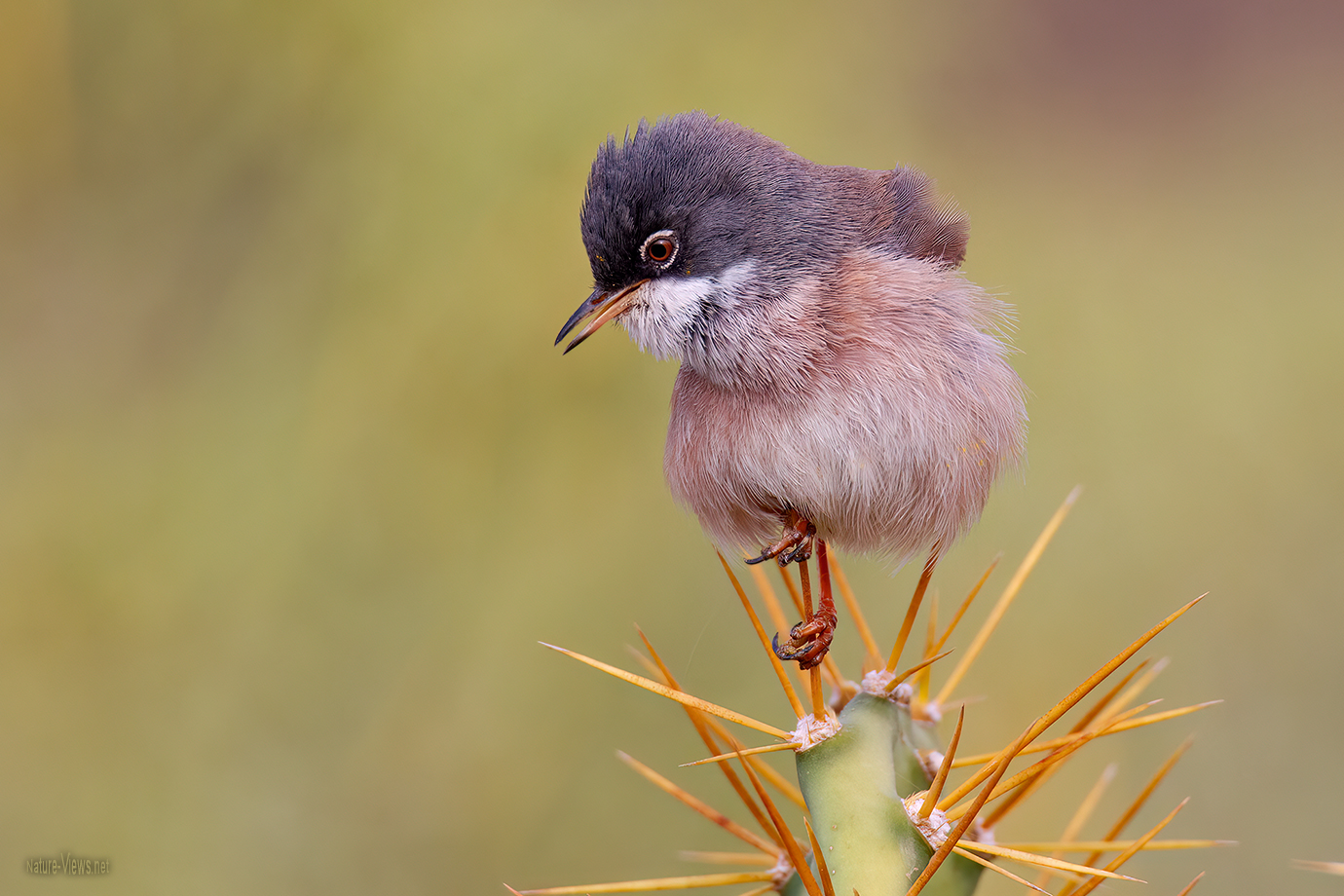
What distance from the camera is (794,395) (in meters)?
0.70

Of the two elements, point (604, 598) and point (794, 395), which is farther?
point (604, 598)

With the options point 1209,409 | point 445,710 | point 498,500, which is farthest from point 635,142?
point 1209,409

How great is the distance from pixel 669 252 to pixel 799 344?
0.43 ft

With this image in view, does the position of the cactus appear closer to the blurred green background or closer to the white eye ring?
the white eye ring

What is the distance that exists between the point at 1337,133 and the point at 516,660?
173cm

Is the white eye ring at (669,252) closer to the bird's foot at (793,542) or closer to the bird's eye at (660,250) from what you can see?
the bird's eye at (660,250)

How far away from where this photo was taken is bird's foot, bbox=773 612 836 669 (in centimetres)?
66

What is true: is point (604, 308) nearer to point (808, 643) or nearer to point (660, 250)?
point (660, 250)

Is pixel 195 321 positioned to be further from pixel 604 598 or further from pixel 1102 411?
pixel 1102 411

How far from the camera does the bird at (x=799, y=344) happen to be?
676 millimetres

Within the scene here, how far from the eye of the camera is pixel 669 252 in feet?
2.50

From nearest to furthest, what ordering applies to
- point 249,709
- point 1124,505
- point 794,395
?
1. point 794,395
2. point 249,709
3. point 1124,505

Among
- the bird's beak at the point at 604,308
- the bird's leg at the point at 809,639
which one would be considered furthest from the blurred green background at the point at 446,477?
the bird's leg at the point at 809,639

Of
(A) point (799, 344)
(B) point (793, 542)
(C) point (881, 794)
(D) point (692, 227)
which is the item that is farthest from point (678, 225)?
(C) point (881, 794)
